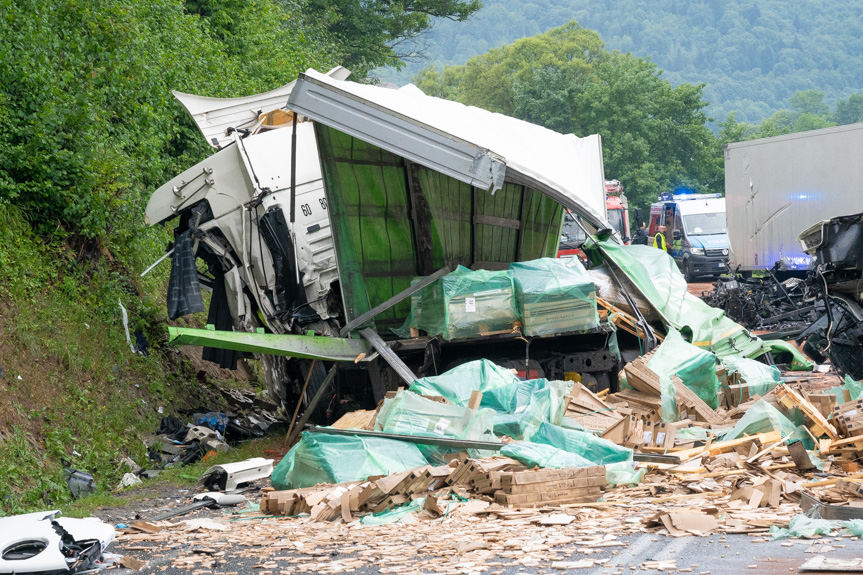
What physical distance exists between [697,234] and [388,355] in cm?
2152

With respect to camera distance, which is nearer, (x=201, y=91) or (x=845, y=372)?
(x=845, y=372)

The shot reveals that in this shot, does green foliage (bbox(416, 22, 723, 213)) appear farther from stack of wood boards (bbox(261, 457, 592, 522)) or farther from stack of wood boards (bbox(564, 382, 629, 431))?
stack of wood boards (bbox(261, 457, 592, 522))

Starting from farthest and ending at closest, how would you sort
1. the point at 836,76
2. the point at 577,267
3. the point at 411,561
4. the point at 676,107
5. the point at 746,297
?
the point at 836,76 < the point at 676,107 < the point at 746,297 < the point at 577,267 < the point at 411,561

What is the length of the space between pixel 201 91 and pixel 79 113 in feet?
19.5

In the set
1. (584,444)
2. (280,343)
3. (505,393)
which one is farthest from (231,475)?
(584,444)

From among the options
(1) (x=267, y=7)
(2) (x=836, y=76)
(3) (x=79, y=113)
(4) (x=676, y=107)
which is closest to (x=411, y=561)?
(3) (x=79, y=113)

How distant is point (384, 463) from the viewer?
26.2 feet

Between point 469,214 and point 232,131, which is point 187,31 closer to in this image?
point 232,131

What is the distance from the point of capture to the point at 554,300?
10.5 meters

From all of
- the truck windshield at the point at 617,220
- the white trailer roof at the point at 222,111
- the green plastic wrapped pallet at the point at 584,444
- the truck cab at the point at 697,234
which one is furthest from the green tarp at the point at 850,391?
the truck windshield at the point at 617,220

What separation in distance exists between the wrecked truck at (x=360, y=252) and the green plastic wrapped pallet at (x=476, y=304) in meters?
0.05

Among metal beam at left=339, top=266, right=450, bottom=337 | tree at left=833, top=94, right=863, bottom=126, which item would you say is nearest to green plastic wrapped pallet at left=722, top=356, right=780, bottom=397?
metal beam at left=339, top=266, right=450, bottom=337

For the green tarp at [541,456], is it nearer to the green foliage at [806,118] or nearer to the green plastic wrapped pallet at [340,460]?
the green plastic wrapped pallet at [340,460]

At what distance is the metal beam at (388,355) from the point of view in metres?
10.4
